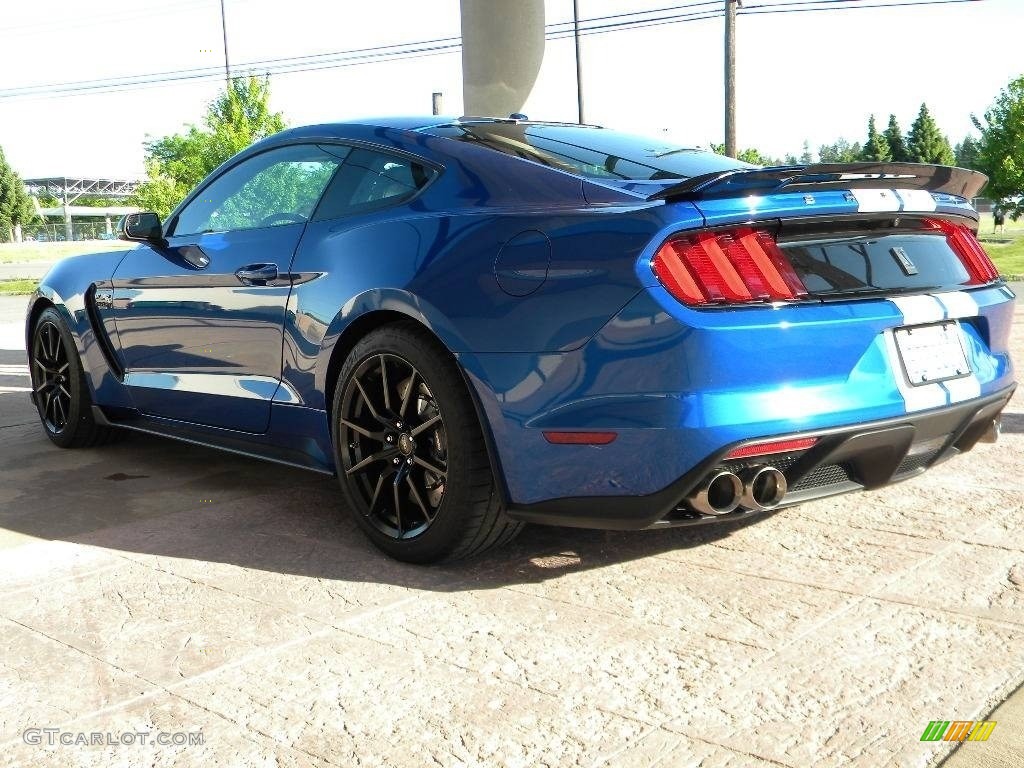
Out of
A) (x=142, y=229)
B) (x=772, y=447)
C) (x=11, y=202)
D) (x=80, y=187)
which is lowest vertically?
(x=772, y=447)

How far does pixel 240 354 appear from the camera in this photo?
416 cm

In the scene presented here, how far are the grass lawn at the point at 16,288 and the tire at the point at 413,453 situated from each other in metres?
21.5

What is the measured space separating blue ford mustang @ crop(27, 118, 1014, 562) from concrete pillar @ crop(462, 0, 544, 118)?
4710 mm

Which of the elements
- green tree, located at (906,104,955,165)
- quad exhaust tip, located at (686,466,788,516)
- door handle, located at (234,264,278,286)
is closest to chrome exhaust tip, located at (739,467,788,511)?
quad exhaust tip, located at (686,466,788,516)

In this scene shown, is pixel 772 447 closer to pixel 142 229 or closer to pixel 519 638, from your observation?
pixel 519 638

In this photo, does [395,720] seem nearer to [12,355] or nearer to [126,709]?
[126,709]

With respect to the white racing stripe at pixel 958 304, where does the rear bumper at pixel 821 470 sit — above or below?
below

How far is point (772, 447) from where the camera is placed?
2893 mm

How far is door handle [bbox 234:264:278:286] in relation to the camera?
13.0 feet

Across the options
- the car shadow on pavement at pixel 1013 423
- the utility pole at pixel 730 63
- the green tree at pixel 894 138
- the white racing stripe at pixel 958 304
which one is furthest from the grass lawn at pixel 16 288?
the green tree at pixel 894 138

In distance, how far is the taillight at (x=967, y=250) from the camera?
3.49 metres

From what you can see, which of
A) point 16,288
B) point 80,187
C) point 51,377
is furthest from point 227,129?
point 80,187

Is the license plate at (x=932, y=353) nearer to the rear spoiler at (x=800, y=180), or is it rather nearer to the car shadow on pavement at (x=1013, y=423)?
the rear spoiler at (x=800, y=180)

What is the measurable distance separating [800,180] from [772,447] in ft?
2.31
